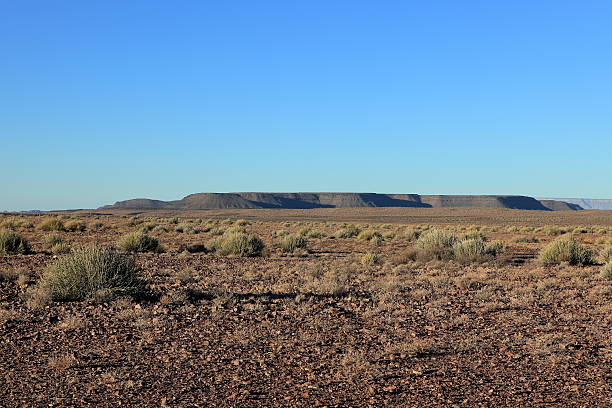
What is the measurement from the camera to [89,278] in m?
12.8

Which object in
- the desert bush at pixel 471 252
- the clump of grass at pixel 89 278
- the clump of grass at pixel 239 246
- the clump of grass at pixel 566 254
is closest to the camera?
the clump of grass at pixel 89 278

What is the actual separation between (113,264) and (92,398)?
6.77 m

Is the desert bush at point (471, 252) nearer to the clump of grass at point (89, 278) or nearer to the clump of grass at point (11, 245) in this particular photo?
the clump of grass at point (89, 278)

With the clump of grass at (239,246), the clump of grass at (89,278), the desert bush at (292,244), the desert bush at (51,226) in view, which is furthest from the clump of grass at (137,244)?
the desert bush at (51,226)

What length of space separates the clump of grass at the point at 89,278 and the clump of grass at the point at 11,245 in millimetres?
12017

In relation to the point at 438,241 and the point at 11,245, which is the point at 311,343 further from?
the point at 11,245

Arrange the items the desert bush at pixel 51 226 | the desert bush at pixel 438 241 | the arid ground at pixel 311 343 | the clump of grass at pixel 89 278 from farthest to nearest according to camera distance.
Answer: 1. the desert bush at pixel 51 226
2. the desert bush at pixel 438 241
3. the clump of grass at pixel 89 278
4. the arid ground at pixel 311 343

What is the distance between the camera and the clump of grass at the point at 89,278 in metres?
12.6

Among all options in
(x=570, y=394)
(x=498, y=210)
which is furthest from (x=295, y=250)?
(x=498, y=210)

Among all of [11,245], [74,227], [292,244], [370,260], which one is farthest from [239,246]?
[74,227]

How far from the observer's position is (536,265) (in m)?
22.5

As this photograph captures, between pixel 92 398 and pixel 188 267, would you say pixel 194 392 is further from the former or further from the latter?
pixel 188 267

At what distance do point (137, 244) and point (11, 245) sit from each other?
16.4 feet

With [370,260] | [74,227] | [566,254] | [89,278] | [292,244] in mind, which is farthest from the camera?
[74,227]
